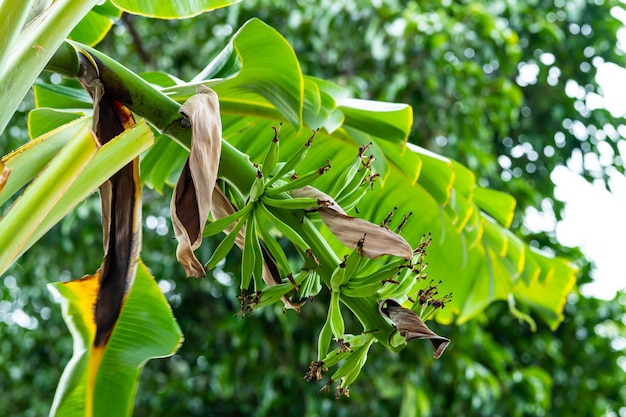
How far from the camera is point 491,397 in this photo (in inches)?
83.8

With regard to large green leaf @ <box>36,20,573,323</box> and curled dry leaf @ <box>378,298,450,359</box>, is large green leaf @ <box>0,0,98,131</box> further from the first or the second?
curled dry leaf @ <box>378,298,450,359</box>

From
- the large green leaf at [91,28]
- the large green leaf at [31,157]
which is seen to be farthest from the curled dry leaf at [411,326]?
the large green leaf at [91,28]

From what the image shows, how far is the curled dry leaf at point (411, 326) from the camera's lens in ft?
1.67

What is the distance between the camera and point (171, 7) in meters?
0.76

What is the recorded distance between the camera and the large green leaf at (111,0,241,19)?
29.1 inches

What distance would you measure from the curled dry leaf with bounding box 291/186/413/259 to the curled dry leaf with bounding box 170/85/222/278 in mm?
85

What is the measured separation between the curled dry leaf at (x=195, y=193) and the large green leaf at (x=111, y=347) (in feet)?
0.21

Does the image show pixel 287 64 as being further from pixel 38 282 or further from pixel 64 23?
pixel 38 282

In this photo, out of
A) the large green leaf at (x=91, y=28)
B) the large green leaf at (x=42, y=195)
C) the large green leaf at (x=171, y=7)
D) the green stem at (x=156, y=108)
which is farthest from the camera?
the large green leaf at (x=91, y=28)

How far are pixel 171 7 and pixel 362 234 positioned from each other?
0.35 meters

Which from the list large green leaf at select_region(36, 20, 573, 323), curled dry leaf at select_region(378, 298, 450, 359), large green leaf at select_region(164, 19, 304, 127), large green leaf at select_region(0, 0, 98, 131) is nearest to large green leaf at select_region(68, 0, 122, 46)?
large green leaf at select_region(36, 20, 573, 323)

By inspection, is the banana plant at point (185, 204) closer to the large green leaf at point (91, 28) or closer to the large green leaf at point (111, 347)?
the large green leaf at point (111, 347)

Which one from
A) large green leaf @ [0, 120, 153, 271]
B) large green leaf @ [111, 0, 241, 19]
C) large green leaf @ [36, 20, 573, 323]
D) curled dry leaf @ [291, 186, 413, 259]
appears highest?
large green leaf @ [0, 120, 153, 271]

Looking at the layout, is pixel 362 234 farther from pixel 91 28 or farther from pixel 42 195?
pixel 91 28
